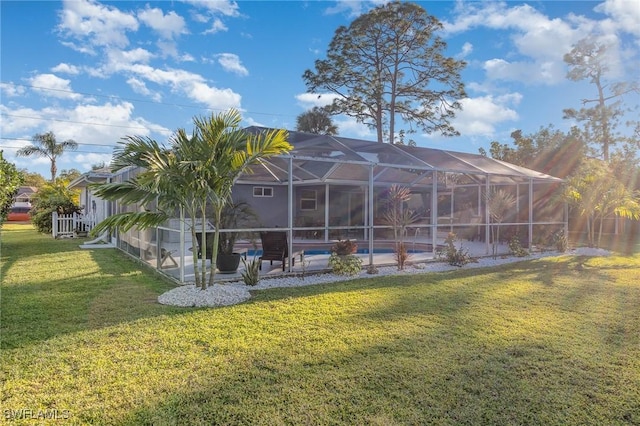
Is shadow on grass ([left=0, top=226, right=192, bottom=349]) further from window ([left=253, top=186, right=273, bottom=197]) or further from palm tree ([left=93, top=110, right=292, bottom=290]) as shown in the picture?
window ([left=253, top=186, right=273, bottom=197])

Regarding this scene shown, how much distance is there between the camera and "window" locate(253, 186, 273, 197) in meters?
15.4

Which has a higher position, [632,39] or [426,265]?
[632,39]

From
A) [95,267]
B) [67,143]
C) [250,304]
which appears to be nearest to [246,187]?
[95,267]

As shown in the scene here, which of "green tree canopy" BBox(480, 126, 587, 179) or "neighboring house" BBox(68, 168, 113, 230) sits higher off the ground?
"green tree canopy" BBox(480, 126, 587, 179)

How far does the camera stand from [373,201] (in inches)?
597

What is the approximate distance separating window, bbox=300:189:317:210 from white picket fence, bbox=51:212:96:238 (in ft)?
28.3

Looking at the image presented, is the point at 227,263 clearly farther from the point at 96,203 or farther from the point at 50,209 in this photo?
the point at 50,209

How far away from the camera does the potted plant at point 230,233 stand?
776 cm

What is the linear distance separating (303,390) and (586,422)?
2070 millimetres

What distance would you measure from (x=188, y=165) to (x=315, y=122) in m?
18.6

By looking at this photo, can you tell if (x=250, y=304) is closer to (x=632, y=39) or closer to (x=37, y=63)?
(x=37, y=63)

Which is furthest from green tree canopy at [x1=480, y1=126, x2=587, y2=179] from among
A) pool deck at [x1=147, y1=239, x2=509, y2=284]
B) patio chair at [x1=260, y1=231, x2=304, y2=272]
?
patio chair at [x1=260, y1=231, x2=304, y2=272]

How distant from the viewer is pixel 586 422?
279 cm

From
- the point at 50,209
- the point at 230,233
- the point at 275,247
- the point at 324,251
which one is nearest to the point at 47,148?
the point at 50,209
